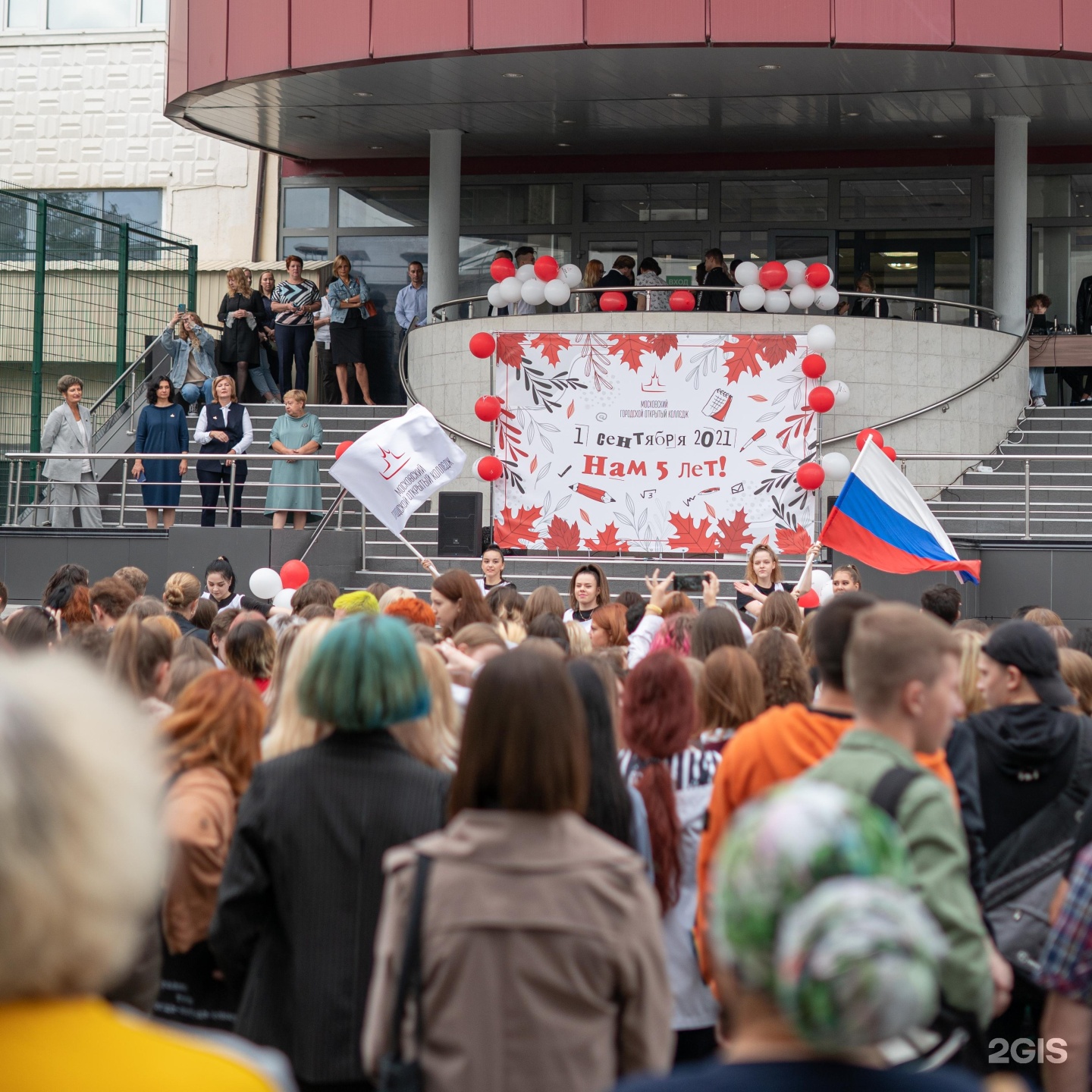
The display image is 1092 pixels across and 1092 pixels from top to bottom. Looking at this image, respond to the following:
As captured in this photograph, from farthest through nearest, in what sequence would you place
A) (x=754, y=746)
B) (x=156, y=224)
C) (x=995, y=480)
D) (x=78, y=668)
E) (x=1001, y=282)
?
(x=156, y=224), (x=1001, y=282), (x=995, y=480), (x=754, y=746), (x=78, y=668)

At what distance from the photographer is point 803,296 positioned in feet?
65.1

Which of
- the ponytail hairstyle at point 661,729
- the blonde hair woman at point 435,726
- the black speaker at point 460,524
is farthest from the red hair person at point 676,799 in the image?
the black speaker at point 460,524

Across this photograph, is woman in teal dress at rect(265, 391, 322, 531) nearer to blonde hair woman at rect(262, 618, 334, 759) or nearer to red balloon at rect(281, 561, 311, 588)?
red balloon at rect(281, 561, 311, 588)

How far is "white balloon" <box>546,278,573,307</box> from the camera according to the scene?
20062mm

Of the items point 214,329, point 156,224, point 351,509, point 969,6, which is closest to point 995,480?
point 969,6

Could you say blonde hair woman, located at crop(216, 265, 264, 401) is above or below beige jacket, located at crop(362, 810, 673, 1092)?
above

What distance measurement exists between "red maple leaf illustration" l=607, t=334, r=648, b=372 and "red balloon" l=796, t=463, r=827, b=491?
2478 millimetres

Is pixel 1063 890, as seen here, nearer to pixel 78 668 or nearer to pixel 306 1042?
pixel 306 1042

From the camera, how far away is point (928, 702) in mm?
3639

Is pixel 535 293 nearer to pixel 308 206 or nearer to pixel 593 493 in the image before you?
pixel 593 493

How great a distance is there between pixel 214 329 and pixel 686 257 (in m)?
8.18

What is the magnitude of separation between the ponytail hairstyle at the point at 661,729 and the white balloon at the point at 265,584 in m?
8.89

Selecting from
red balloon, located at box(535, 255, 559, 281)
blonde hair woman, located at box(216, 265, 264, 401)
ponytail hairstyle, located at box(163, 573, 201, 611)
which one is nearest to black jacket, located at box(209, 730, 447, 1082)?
ponytail hairstyle, located at box(163, 573, 201, 611)

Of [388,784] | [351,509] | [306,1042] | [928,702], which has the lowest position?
[306,1042]
